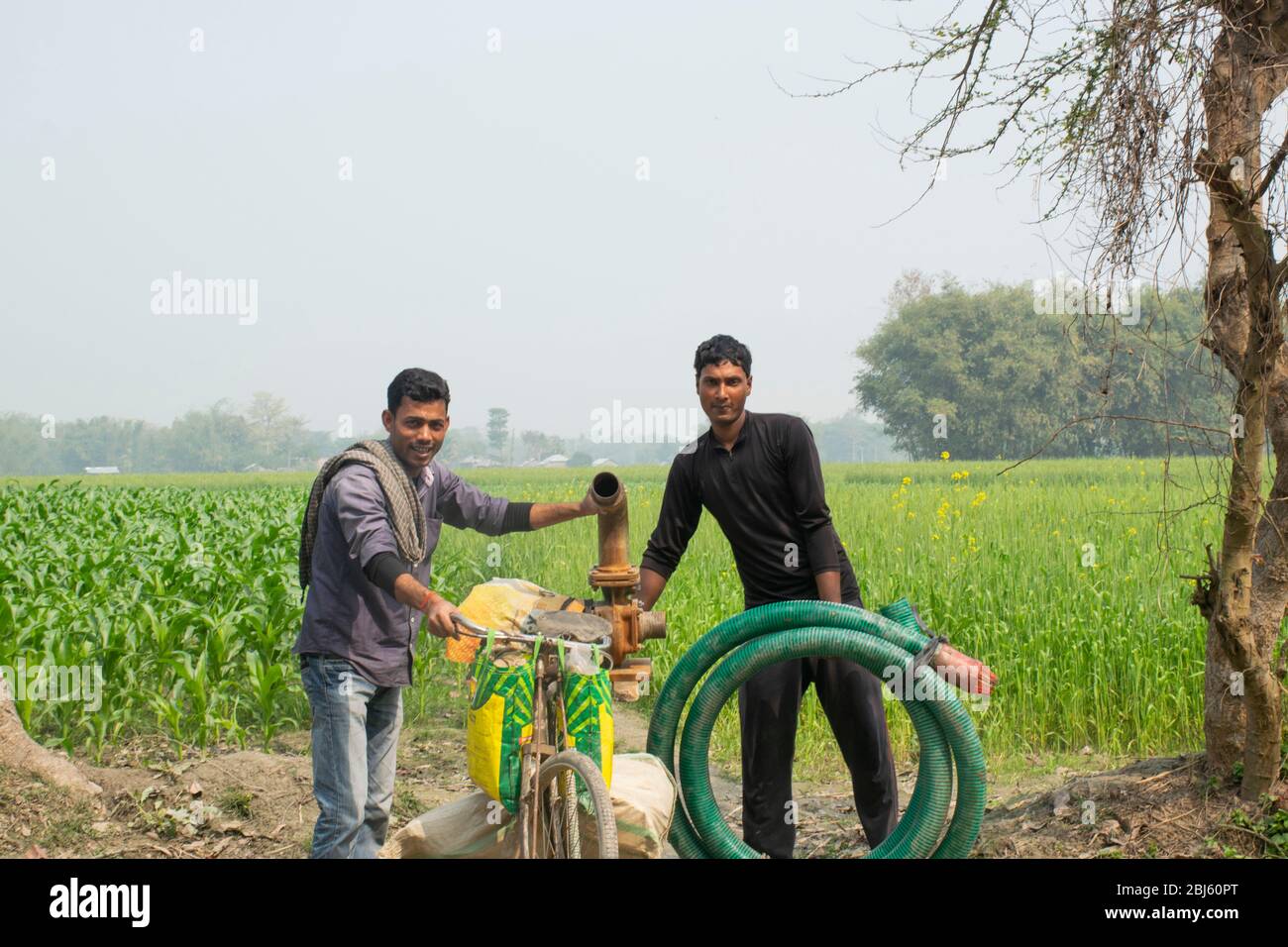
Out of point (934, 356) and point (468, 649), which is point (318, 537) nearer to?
point (468, 649)

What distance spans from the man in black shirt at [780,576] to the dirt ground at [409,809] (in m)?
1.11

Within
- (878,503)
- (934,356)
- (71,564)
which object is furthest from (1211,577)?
(934,356)

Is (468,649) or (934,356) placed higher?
(934,356)

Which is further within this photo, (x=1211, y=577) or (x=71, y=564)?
(x=71, y=564)

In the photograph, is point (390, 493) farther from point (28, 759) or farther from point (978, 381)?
point (978, 381)

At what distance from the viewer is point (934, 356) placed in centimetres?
7238

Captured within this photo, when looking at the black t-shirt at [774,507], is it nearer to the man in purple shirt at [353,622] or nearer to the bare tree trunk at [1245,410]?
the man in purple shirt at [353,622]

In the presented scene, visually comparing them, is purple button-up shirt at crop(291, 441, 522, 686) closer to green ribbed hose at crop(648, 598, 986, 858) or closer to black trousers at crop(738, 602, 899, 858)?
green ribbed hose at crop(648, 598, 986, 858)

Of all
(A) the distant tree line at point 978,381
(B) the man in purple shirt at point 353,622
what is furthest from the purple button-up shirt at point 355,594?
(A) the distant tree line at point 978,381

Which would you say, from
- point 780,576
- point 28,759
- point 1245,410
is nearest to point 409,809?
point 28,759

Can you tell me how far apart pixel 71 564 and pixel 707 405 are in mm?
8252

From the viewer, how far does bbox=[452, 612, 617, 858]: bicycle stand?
3.37m

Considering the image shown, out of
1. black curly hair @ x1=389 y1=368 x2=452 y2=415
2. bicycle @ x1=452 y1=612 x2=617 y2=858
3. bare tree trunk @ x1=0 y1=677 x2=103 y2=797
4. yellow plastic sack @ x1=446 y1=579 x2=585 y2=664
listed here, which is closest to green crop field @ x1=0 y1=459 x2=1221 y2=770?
bare tree trunk @ x1=0 y1=677 x2=103 y2=797
